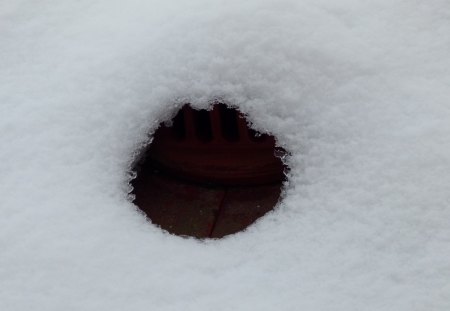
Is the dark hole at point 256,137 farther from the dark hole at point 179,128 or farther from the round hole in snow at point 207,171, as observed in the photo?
the dark hole at point 179,128

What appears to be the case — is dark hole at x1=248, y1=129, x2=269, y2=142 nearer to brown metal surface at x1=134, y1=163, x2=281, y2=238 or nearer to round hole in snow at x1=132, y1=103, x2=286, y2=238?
round hole in snow at x1=132, y1=103, x2=286, y2=238

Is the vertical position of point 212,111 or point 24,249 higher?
point 212,111

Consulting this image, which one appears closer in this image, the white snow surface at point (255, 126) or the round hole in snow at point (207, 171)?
the white snow surface at point (255, 126)

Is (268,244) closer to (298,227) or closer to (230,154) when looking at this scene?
(298,227)

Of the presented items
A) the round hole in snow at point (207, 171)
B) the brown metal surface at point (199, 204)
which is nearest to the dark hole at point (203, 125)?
the round hole in snow at point (207, 171)

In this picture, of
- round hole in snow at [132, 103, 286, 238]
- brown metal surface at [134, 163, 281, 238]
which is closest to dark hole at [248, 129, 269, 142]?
round hole in snow at [132, 103, 286, 238]

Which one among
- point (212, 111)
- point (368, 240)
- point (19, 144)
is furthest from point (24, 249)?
point (368, 240)
